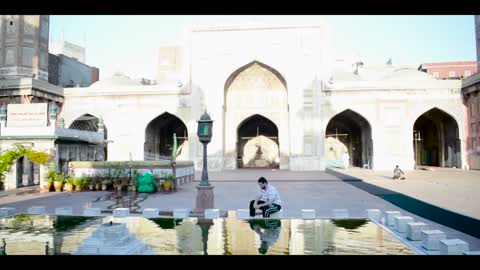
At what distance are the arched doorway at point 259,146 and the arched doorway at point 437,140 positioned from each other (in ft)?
36.5

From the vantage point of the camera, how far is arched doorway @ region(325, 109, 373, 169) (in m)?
27.6

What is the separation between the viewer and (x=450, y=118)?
27.3 metres

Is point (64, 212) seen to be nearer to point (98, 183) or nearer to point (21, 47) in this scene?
point (98, 183)

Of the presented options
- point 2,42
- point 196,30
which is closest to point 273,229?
point 196,30

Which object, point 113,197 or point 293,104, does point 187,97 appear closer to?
point 293,104

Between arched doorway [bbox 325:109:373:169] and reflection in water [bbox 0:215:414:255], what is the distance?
21405mm

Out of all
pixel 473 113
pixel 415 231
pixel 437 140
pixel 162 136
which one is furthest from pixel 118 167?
pixel 437 140

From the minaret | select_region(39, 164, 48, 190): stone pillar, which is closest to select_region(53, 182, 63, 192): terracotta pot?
select_region(39, 164, 48, 190): stone pillar

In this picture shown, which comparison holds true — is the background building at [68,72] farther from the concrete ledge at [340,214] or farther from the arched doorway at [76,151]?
the concrete ledge at [340,214]

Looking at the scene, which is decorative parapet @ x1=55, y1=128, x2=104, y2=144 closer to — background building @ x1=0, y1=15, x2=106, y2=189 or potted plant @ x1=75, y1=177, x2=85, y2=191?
background building @ x1=0, y1=15, x2=106, y2=189

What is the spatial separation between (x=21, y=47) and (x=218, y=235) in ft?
88.1

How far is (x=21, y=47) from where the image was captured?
26.6m

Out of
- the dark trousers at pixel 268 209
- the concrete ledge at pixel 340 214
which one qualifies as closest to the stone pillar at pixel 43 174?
the dark trousers at pixel 268 209
